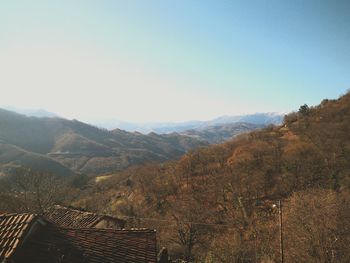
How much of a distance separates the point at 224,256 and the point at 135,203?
108 feet

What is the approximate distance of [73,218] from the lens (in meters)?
33.0

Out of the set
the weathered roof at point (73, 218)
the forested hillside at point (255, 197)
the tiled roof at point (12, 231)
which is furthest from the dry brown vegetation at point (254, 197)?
the tiled roof at point (12, 231)

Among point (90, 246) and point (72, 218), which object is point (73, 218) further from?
point (90, 246)

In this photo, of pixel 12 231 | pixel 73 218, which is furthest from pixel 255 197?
pixel 12 231

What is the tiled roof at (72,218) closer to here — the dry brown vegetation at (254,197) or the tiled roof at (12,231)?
the dry brown vegetation at (254,197)

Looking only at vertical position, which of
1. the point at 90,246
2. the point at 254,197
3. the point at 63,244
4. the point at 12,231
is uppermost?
the point at 12,231

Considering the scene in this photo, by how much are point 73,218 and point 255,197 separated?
110ft

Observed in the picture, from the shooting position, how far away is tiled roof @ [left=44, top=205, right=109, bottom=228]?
31.8m

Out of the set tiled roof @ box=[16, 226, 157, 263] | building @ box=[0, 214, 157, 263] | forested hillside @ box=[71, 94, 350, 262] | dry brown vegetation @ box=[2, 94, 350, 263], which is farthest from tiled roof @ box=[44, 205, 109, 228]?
building @ box=[0, 214, 157, 263]

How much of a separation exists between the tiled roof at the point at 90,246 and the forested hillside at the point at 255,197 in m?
14.5

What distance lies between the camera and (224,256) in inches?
1298

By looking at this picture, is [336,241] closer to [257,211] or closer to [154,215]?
[257,211]

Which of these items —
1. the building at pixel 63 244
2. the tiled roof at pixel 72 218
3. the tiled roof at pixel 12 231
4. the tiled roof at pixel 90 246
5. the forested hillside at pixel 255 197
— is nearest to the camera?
the tiled roof at pixel 12 231

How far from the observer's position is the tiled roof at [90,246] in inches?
464
